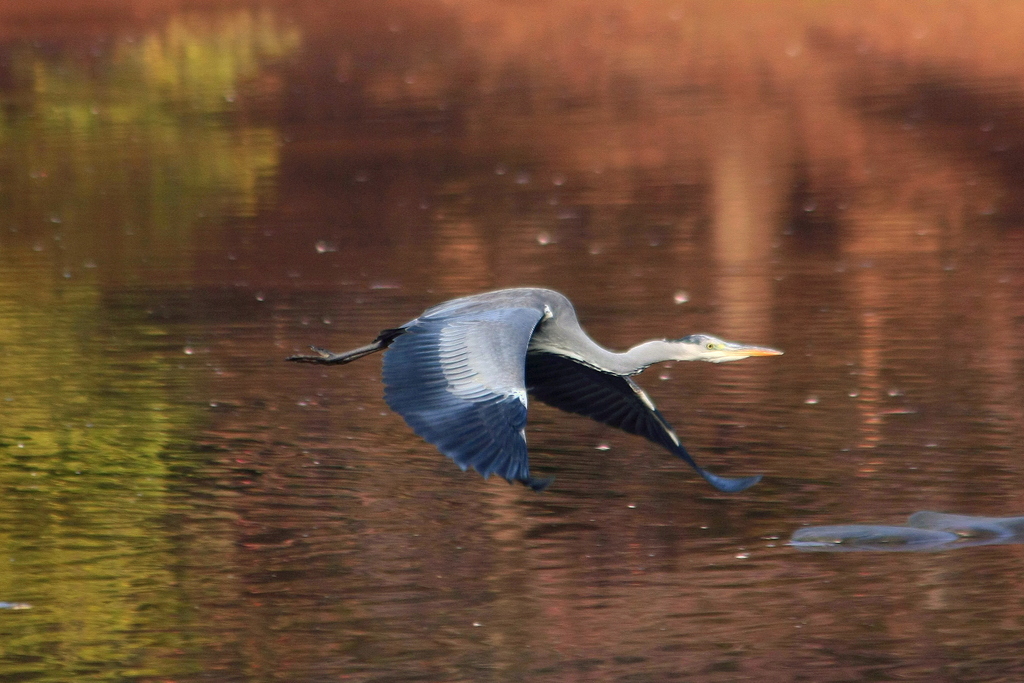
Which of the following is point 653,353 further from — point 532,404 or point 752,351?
point 532,404

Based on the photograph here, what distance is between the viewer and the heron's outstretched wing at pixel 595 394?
7.49 metres

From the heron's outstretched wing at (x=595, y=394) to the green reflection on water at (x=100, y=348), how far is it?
1.78 metres

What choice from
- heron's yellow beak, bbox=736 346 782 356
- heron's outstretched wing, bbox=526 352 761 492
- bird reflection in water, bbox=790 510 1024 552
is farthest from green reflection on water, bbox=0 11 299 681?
bird reflection in water, bbox=790 510 1024 552

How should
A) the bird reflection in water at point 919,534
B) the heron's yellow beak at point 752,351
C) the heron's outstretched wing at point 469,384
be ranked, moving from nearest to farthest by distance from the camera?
the heron's outstretched wing at point 469,384
the heron's yellow beak at point 752,351
the bird reflection in water at point 919,534

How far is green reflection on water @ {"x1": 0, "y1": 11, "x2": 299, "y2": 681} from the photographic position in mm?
6949

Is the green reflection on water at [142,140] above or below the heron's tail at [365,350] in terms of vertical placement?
above

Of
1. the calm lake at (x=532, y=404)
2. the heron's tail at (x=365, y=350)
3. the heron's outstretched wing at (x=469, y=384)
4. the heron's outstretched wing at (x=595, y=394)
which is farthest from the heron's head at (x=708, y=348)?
the heron's tail at (x=365, y=350)

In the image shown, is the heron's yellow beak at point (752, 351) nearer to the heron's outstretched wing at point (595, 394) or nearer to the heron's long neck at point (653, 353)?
the heron's long neck at point (653, 353)

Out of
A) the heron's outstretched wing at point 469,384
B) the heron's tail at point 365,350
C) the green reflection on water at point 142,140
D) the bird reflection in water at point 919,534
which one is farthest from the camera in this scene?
the green reflection on water at point 142,140

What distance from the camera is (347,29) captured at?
119ft

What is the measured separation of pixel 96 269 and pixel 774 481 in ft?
26.7

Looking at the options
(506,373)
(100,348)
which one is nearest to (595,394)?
(506,373)

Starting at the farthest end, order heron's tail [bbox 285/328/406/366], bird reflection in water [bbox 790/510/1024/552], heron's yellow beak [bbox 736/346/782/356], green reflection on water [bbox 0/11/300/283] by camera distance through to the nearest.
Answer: green reflection on water [bbox 0/11/300/283]
bird reflection in water [bbox 790/510/1024/552]
heron's tail [bbox 285/328/406/366]
heron's yellow beak [bbox 736/346/782/356]

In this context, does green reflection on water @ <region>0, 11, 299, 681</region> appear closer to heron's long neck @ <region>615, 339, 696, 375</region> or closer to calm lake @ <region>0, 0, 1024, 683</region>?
calm lake @ <region>0, 0, 1024, 683</region>
